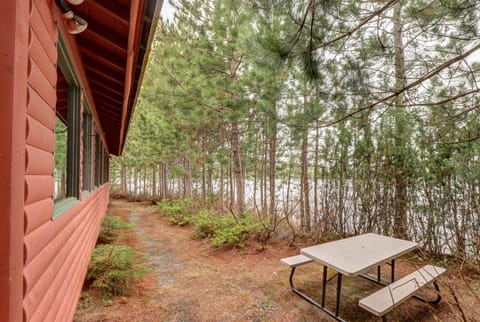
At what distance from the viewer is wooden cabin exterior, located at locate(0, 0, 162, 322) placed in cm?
77

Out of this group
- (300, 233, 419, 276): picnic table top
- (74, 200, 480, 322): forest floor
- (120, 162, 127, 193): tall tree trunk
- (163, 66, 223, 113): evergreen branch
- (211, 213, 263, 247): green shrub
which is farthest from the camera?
(120, 162, 127, 193): tall tree trunk

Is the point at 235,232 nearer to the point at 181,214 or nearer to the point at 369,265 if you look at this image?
the point at 369,265

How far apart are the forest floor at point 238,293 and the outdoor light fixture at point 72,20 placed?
2697 mm

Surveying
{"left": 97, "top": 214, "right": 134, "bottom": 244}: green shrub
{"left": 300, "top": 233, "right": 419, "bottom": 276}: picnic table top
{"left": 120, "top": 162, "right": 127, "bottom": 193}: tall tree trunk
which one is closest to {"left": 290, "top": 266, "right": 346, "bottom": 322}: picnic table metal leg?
{"left": 300, "top": 233, "right": 419, "bottom": 276}: picnic table top

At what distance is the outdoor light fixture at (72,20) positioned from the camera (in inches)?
56.6

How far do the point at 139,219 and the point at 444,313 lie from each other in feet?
27.8

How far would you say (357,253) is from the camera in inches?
99.8

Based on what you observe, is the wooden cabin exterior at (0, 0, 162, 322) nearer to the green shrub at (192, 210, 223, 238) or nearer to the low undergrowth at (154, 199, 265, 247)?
the low undergrowth at (154, 199, 265, 247)

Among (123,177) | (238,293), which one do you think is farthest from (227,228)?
(123,177)

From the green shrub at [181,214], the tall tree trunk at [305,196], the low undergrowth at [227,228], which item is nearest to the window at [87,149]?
the low undergrowth at [227,228]

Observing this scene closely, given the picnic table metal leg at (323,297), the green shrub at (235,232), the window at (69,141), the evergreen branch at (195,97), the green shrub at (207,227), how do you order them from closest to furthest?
the window at (69,141)
the picnic table metal leg at (323,297)
the green shrub at (235,232)
the green shrub at (207,227)
the evergreen branch at (195,97)

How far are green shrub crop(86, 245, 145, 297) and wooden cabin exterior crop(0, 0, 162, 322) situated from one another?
86cm

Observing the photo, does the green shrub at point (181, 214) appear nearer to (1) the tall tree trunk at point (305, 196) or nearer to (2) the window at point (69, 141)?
(1) the tall tree trunk at point (305, 196)

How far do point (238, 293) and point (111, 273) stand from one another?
1.64 m
